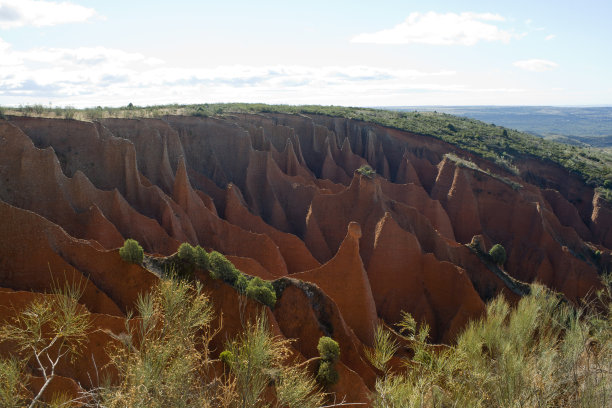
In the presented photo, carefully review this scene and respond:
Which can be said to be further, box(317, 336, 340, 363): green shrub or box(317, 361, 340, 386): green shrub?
box(317, 336, 340, 363): green shrub

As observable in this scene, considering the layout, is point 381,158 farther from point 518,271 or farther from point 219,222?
point 219,222

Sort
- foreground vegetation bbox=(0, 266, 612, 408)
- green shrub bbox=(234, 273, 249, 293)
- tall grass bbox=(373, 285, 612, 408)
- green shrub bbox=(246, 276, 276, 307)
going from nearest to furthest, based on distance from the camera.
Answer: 1. foreground vegetation bbox=(0, 266, 612, 408)
2. tall grass bbox=(373, 285, 612, 408)
3. green shrub bbox=(246, 276, 276, 307)
4. green shrub bbox=(234, 273, 249, 293)

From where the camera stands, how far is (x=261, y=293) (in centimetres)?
1456

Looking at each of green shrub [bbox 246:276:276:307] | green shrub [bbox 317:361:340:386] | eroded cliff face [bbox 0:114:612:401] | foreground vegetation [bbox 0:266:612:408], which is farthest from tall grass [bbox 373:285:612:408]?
green shrub [bbox 246:276:276:307]

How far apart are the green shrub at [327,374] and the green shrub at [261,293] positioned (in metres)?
2.78

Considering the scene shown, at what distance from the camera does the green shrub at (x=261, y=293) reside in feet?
47.2

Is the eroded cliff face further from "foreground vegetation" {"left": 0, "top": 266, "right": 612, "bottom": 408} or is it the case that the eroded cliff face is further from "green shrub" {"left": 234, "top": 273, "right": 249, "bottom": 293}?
"foreground vegetation" {"left": 0, "top": 266, "right": 612, "bottom": 408}

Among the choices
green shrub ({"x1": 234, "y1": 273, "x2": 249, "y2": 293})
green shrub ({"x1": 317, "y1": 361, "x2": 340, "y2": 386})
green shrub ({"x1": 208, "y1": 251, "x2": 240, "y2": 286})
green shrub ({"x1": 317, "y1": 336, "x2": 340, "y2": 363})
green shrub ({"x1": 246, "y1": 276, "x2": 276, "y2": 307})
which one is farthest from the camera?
green shrub ({"x1": 208, "y1": 251, "x2": 240, "y2": 286})

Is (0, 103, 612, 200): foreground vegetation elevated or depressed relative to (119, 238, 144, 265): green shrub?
elevated

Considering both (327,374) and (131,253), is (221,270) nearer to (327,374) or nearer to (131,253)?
(131,253)

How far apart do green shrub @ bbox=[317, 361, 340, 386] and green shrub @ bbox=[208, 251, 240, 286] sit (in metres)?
4.30

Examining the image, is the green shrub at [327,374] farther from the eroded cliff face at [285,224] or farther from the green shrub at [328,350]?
the eroded cliff face at [285,224]

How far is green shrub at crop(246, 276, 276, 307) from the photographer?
47.2 feet

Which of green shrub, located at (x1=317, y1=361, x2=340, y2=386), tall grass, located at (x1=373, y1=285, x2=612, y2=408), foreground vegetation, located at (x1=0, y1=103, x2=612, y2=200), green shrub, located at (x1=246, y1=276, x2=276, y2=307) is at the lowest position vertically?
green shrub, located at (x1=317, y1=361, x2=340, y2=386)
